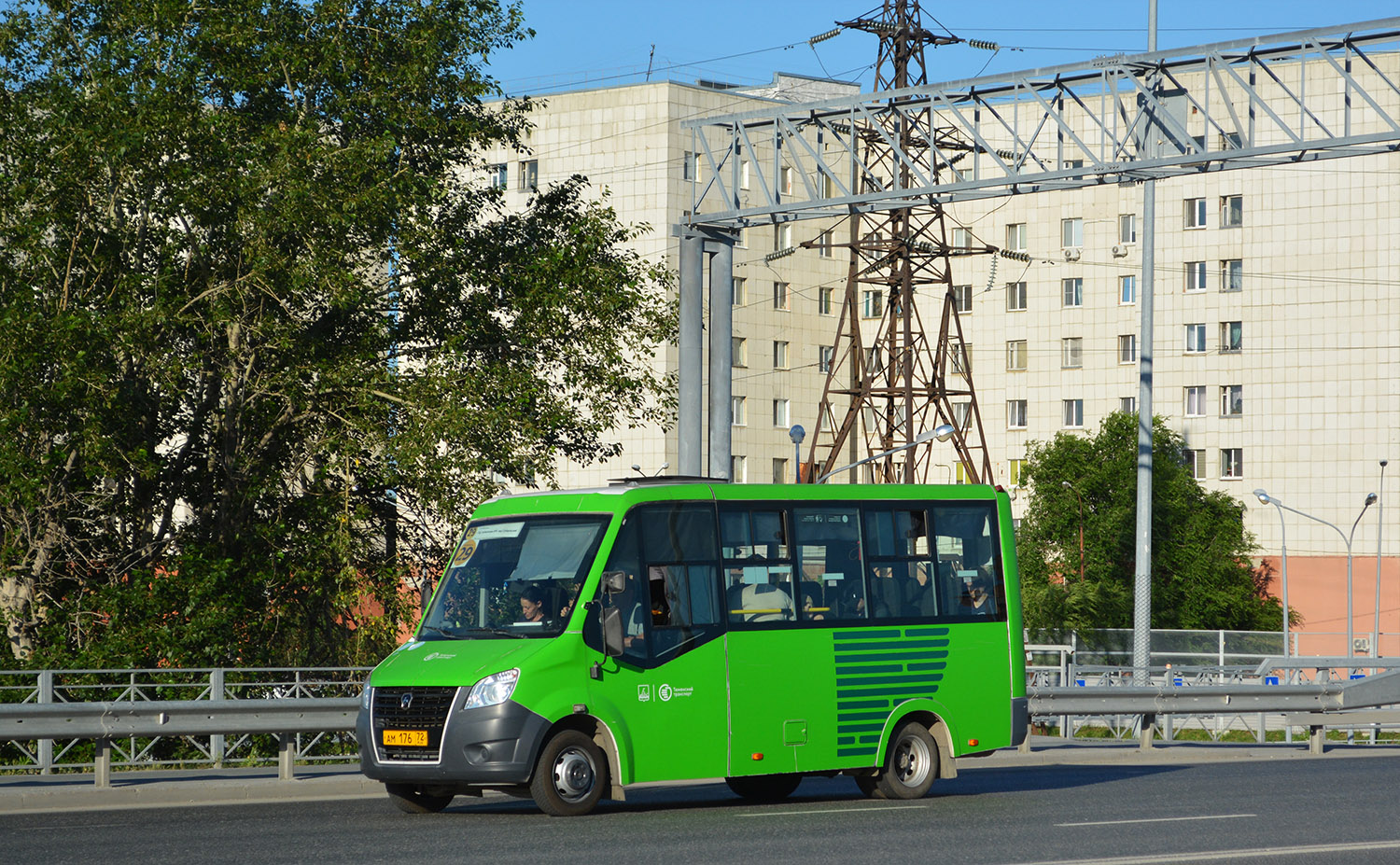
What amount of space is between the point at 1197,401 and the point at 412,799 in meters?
62.3

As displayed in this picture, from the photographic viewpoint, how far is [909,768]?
645 inches

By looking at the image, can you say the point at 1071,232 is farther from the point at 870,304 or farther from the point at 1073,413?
the point at 870,304

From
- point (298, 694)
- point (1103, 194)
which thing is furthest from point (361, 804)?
point (1103, 194)

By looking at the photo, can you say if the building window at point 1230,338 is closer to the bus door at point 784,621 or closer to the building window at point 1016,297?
the building window at point 1016,297

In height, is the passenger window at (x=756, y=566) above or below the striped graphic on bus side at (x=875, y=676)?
above

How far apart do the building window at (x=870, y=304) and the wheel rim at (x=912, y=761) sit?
67.2 m

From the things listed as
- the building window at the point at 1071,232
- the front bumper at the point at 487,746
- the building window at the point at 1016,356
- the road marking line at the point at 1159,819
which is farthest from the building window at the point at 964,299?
the front bumper at the point at 487,746

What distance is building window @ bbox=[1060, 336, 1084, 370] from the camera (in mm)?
76062

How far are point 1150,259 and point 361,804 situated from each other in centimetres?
2318

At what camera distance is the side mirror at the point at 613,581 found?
14273 mm

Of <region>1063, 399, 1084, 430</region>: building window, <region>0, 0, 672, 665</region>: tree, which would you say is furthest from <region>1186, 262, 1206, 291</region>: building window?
<region>0, 0, 672, 665</region>: tree

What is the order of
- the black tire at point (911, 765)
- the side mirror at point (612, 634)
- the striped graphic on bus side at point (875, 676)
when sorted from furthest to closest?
the black tire at point (911, 765), the striped graphic on bus side at point (875, 676), the side mirror at point (612, 634)

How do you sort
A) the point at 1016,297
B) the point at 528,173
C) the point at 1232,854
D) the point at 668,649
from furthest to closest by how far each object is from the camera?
the point at 528,173 < the point at 1016,297 < the point at 668,649 < the point at 1232,854

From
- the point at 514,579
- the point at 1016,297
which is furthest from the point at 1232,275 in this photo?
the point at 514,579
